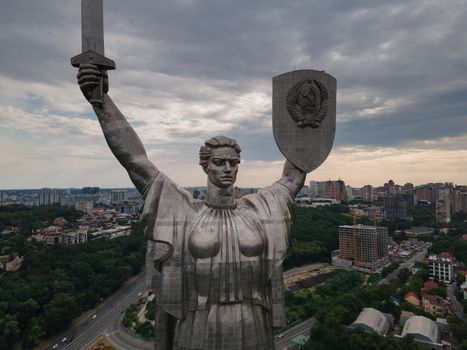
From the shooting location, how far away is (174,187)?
5145 millimetres

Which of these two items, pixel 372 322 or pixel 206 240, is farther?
pixel 372 322

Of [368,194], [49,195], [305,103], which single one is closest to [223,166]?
[305,103]

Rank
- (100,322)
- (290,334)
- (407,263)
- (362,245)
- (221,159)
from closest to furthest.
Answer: (221,159) → (290,334) → (100,322) → (362,245) → (407,263)

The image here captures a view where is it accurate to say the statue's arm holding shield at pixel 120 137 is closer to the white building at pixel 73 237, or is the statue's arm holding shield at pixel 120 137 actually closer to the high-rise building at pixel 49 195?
the white building at pixel 73 237

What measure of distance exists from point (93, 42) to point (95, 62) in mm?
340

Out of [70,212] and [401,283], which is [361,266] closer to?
[401,283]

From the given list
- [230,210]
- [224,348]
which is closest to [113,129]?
[230,210]

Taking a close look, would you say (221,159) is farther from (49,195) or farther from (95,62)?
(49,195)

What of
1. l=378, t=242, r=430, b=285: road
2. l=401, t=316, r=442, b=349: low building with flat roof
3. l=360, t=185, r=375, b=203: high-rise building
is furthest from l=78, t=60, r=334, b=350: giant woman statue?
l=360, t=185, r=375, b=203: high-rise building

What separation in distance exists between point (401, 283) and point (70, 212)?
5462cm

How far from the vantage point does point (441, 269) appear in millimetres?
36500

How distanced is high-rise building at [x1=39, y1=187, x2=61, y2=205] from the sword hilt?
423 feet

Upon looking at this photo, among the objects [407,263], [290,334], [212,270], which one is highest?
[212,270]

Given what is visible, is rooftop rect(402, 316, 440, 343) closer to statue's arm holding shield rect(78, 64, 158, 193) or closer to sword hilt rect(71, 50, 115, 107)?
statue's arm holding shield rect(78, 64, 158, 193)
